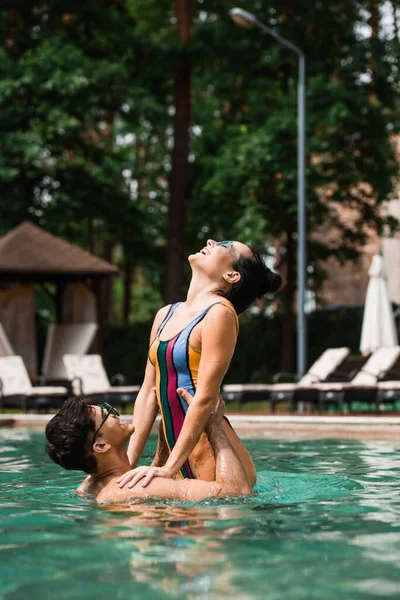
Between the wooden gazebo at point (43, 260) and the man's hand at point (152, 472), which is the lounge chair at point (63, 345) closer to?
the wooden gazebo at point (43, 260)

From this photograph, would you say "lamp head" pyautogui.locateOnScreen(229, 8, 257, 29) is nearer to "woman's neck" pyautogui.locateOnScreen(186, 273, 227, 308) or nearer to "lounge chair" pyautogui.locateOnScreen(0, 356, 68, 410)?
"lounge chair" pyautogui.locateOnScreen(0, 356, 68, 410)

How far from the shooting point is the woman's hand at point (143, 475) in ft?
17.5

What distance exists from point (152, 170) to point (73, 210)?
9.59 meters

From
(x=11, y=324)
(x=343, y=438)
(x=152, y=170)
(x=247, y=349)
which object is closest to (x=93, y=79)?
(x=11, y=324)

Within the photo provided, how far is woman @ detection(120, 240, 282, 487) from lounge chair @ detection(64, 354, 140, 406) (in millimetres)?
11168

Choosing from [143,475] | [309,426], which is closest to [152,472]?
[143,475]

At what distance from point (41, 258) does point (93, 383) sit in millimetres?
5290

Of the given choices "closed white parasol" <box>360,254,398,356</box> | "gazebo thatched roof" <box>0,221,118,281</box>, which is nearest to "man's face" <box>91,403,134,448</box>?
"closed white parasol" <box>360,254,398,356</box>

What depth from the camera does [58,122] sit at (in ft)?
81.9

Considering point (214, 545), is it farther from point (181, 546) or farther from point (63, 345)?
point (63, 345)

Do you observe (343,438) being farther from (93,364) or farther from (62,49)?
(62,49)

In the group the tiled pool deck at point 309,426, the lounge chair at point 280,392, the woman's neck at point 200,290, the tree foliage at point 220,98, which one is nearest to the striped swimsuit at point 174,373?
the woman's neck at point 200,290

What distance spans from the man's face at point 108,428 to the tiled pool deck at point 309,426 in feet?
23.7

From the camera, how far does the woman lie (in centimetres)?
535
